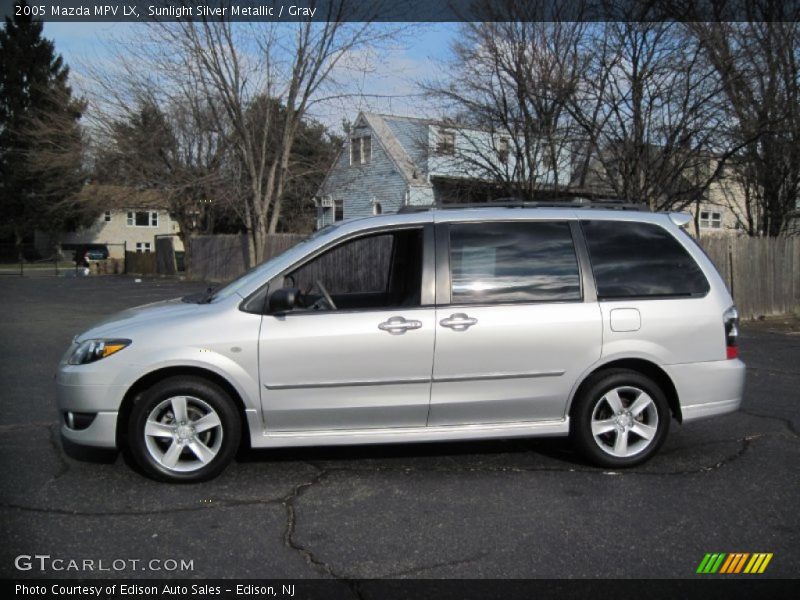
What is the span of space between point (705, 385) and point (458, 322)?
188 cm

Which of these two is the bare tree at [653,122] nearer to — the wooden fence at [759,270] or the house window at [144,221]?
the wooden fence at [759,270]

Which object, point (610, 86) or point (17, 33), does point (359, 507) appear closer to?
point (610, 86)

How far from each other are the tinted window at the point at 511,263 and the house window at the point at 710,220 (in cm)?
3360

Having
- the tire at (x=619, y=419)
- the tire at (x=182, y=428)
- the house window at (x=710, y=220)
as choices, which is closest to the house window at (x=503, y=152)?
the tire at (x=619, y=419)

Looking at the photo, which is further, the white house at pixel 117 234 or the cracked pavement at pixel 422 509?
the white house at pixel 117 234

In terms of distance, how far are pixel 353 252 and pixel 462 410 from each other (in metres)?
2.97

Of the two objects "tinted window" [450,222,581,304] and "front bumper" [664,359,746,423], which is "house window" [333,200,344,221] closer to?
"tinted window" [450,222,581,304]

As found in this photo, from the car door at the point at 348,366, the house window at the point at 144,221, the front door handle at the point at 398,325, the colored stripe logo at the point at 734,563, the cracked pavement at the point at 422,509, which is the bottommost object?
the colored stripe logo at the point at 734,563

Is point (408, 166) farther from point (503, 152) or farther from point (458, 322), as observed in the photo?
point (458, 322)

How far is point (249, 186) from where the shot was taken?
23.1m

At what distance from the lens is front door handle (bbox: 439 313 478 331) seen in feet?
16.0

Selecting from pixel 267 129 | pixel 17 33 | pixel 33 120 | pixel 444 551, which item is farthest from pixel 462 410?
pixel 17 33

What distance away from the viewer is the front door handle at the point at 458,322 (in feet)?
16.0

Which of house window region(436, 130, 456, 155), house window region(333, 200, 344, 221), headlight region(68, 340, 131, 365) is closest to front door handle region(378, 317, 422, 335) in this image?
headlight region(68, 340, 131, 365)
